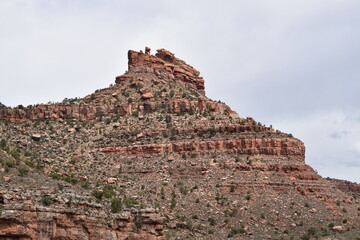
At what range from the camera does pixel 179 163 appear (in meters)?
64.4

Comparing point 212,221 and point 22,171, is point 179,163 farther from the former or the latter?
point 22,171

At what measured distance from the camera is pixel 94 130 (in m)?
72.5

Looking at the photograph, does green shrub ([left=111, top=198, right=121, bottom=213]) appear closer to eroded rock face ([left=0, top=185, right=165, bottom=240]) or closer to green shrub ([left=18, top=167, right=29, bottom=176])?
eroded rock face ([left=0, top=185, right=165, bottom=240])

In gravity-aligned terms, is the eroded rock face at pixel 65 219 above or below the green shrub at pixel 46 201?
below

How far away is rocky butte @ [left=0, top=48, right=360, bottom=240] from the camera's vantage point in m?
54.3

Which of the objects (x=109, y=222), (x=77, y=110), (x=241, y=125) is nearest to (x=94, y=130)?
(x=77, y=110)

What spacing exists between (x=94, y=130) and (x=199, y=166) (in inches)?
631

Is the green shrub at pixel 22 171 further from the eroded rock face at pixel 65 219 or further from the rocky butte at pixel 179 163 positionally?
the eroded rock face at pixel 65 219

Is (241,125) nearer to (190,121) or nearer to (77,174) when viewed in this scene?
(190,121)

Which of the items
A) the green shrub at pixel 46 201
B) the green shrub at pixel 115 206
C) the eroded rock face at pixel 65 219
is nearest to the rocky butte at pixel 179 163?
the green shrub at pixel 115 206

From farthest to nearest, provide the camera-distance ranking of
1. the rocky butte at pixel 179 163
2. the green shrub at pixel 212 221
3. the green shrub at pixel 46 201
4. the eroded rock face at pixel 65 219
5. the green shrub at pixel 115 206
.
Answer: the green shrub at pixel 212 221, the rocky butte at pixel 179 163, the green shrub at pixel 115 206, the green shrub at pixel 46 201, the eroded rock face at pixel 65 219

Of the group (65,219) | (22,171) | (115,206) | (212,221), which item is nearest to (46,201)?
(65,219)

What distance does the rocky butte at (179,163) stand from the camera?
5428 cm

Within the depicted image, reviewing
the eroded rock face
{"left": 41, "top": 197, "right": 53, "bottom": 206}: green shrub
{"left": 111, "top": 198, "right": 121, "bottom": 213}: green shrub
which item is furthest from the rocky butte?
{"left": 41, "top": 197, "right": 53, "bottom": 206}: green shrub
